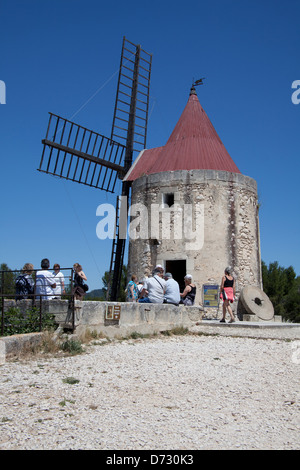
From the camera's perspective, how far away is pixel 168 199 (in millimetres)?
13164

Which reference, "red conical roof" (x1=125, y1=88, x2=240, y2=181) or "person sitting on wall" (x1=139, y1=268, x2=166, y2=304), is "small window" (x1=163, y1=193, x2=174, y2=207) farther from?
"person sitting on wall" (x1=139, y1=268, x2=166, y2=304)

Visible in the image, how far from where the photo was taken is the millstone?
11.9 meters

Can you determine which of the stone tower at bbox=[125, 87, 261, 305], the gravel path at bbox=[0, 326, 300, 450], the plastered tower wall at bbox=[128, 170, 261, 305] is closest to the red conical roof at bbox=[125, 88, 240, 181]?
the stone tower at bbox=[125, 87, 261, 305]

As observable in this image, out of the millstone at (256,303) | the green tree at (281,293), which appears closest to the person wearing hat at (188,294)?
the millstone at (256,303)

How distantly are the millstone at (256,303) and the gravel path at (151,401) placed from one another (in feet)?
20.1

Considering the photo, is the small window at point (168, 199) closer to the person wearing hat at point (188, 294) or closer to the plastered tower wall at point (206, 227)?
the plastered tower wall at point (206, 227)

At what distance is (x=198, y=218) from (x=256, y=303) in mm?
2853

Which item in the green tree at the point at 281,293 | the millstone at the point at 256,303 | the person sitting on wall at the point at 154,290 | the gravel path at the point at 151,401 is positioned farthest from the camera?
the green tree at the point at 281,293

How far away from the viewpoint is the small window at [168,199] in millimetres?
13031

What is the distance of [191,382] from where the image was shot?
4293mm

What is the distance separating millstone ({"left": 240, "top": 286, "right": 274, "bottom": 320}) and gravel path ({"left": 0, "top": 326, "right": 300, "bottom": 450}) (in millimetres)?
6129

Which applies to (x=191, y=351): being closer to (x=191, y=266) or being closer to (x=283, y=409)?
(x=283, y=409)

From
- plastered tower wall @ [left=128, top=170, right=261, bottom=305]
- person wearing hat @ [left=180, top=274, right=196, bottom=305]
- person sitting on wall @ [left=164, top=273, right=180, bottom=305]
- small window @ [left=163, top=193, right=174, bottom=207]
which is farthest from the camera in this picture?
small window @ [left=163, top=193, right=174, bottom=207]
